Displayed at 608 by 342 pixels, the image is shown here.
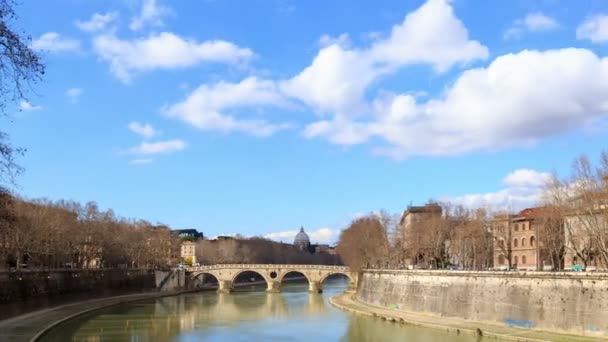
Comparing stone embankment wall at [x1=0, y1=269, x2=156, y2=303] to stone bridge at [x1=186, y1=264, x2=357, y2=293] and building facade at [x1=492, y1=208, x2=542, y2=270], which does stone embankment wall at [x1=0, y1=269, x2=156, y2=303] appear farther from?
building facade at [x1=492, y1=208, x2=542, y2=270]

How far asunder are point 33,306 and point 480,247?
36004 mm

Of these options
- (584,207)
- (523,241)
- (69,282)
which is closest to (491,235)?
(523,241)

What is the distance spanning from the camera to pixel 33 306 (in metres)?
44.8

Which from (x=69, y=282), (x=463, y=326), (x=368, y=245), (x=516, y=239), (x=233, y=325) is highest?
(x=516, y=239)

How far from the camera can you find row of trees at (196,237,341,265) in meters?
123

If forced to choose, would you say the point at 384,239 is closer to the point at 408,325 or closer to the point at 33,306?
the point at 408,325

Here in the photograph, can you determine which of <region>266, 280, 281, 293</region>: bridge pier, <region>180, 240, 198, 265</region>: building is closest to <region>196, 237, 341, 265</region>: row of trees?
<region>180, 240, 198, 265</region>: building

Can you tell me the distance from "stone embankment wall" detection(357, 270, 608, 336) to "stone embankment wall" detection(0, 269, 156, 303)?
26291 mm

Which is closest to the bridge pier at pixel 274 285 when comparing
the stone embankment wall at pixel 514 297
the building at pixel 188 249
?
the stone embankment wall at pixel 514 297

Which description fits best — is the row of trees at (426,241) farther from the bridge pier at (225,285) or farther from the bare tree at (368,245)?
the bridge pier at (225,285)

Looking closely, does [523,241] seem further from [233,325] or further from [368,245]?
[233,325]

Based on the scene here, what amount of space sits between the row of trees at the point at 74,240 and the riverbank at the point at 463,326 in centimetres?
2399

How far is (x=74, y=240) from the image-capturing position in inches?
2338

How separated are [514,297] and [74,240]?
4041cm
